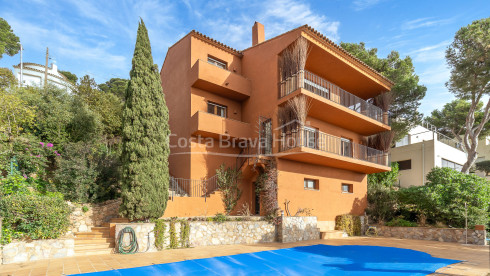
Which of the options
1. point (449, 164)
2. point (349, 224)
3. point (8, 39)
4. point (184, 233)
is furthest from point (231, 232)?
point (8, 39)

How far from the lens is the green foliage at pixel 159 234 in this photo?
8922mm

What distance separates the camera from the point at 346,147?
53.7 feet

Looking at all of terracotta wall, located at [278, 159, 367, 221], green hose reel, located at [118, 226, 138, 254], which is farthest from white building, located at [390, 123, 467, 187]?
green hose reel, located at [118, 226, 138, 254]

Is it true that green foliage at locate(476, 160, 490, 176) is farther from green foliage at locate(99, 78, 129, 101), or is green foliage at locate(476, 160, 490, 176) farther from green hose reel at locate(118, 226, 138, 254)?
green foliage at locate(99, 78, 129, 101)

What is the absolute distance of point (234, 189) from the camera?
521 inches

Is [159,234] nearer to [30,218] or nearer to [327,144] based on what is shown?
[30,218]

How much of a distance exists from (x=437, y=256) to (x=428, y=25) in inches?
298

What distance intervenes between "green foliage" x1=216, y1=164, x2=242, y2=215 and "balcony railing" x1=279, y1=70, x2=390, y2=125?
4500mm

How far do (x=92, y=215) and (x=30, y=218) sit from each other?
2.87 m

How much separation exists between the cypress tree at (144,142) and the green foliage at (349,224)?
30.8 ft

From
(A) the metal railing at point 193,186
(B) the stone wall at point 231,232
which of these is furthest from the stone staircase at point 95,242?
(A) the metal railing at point 193,186

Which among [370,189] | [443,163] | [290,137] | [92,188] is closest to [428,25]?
[290,137]

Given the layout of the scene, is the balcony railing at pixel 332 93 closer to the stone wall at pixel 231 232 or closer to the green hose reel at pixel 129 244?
the stone wall at pixel 231 232

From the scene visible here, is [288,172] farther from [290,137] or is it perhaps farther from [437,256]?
[437,256]
